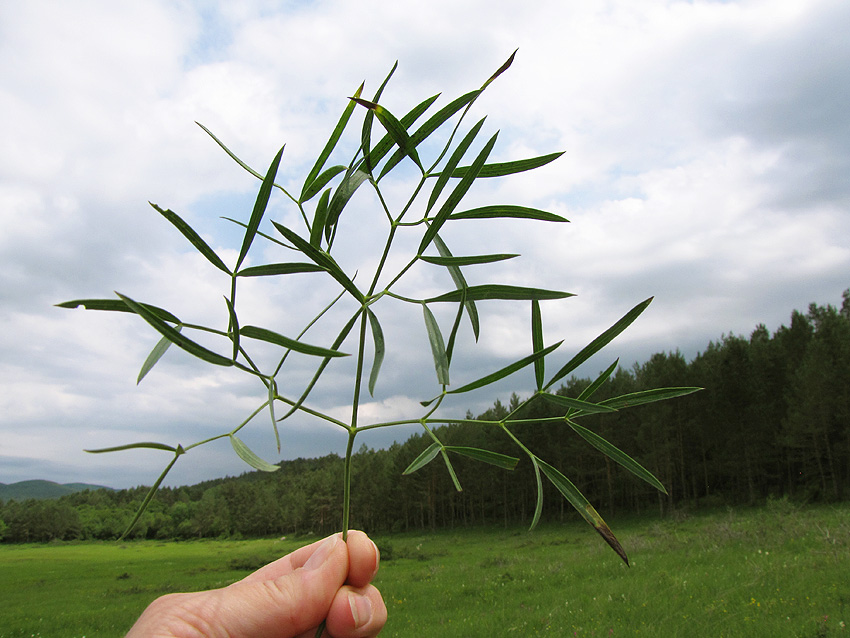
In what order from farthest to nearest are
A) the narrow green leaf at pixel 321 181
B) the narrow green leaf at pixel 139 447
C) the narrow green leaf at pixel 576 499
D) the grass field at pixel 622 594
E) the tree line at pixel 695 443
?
1. the tree line at pixel 695 443
2. the grass field at pixel 622 594
3. the narrow green leaf at pixel 321 181
4. the narrow green leaf at pixel 576 499
5. the narrow green leaf at pixel 139 447

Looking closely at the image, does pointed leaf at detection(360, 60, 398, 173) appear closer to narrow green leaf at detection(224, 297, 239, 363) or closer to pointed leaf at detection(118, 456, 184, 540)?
narrow green leaf at detection(224, 297, 239, 363)

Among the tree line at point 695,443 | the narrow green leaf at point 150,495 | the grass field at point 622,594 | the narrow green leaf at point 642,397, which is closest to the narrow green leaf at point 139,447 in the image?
the narrow green leaf at point 150,495

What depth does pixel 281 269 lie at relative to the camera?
26.9 inches

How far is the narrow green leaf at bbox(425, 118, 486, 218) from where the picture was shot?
2.18 ft

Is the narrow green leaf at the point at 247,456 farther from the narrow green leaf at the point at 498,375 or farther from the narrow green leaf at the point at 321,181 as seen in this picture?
the narrow green leaf at the point at 321,181

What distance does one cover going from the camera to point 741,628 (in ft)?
16.4

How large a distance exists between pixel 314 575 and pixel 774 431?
27530mm

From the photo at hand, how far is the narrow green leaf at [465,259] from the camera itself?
2.28ft

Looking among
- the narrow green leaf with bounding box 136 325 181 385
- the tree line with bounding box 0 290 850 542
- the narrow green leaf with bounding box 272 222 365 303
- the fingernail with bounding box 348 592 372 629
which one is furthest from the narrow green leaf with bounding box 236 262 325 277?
the tree line with bounding box 0 290 850 542

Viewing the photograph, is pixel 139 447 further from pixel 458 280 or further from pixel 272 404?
pixel 458 280

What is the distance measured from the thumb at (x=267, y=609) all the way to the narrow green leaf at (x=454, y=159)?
2.32 feet

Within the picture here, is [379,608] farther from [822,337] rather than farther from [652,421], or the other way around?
[822,337]

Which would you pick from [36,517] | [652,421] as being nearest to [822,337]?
[652,421]

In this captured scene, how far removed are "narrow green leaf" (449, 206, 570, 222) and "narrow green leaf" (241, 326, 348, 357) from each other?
0.97 ft
